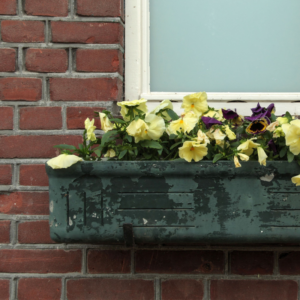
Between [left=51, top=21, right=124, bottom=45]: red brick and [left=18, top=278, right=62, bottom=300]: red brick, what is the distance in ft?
2.77

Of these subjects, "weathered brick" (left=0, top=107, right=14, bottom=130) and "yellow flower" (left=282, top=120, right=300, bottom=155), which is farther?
"weathered brick" (left=0, top=107, right=14, bottom=130)

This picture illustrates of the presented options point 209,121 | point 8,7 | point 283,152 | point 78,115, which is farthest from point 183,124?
point 8,7

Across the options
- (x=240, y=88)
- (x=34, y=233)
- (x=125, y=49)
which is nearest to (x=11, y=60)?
(x=125, y=49)

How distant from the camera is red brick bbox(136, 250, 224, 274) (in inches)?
45.1

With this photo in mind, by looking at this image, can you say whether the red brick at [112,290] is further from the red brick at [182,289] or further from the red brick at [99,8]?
the red brick at [99,8]

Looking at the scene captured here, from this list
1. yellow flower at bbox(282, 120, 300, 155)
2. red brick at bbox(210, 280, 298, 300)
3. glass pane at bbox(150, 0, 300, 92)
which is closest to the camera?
yellow flower at bbox(282, 120, 300, 155)

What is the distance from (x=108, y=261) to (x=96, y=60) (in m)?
0.71

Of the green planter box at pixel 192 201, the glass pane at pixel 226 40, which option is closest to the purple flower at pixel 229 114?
the green planter box at pixel 192 201

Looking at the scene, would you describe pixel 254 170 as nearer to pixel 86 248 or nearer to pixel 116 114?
pixel 116 114

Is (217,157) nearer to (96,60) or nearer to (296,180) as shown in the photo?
Answer: (296,180)

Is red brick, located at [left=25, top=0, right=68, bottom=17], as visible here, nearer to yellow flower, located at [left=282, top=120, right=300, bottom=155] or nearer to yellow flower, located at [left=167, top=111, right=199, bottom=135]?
yellow flower, located at [left=167, top=111, right=199, bottom=135]

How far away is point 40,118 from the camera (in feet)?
3.81

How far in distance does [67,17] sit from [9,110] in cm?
39

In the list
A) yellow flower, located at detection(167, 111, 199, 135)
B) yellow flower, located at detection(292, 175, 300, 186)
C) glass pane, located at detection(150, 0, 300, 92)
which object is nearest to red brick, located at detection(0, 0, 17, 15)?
glass pane, located at detection(150, 0, 300, 92)
